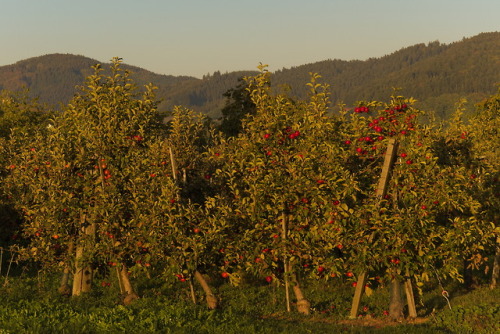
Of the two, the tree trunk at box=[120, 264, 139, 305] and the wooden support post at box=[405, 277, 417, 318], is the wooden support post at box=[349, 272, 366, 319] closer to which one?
the wooden support post at box=[405, 277, 417, 318]

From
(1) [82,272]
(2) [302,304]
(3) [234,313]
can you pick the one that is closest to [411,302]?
(2) [302,304]

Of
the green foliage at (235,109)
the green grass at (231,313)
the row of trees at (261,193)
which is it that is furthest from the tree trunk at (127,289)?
the green foliage at (235,109)

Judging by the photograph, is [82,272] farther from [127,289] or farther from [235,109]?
[235,109]

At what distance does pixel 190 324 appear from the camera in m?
10.3

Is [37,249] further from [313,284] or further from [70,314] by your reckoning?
[313,284]

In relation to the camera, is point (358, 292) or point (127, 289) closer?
point (358, 292)

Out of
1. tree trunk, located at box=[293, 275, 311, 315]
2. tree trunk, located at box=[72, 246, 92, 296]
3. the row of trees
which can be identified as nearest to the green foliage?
the row of trees

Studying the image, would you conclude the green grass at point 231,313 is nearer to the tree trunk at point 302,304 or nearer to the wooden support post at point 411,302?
the tree trunk at point 302,304

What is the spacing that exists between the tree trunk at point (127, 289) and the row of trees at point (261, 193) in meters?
0.84

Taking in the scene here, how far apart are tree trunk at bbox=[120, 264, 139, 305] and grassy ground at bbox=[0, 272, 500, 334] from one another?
0.67 m

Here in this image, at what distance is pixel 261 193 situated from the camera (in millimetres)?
13039

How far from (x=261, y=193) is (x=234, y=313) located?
3.23m

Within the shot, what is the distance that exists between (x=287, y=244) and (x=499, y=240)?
32.4ft

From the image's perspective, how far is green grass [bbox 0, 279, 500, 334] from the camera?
10188mm
